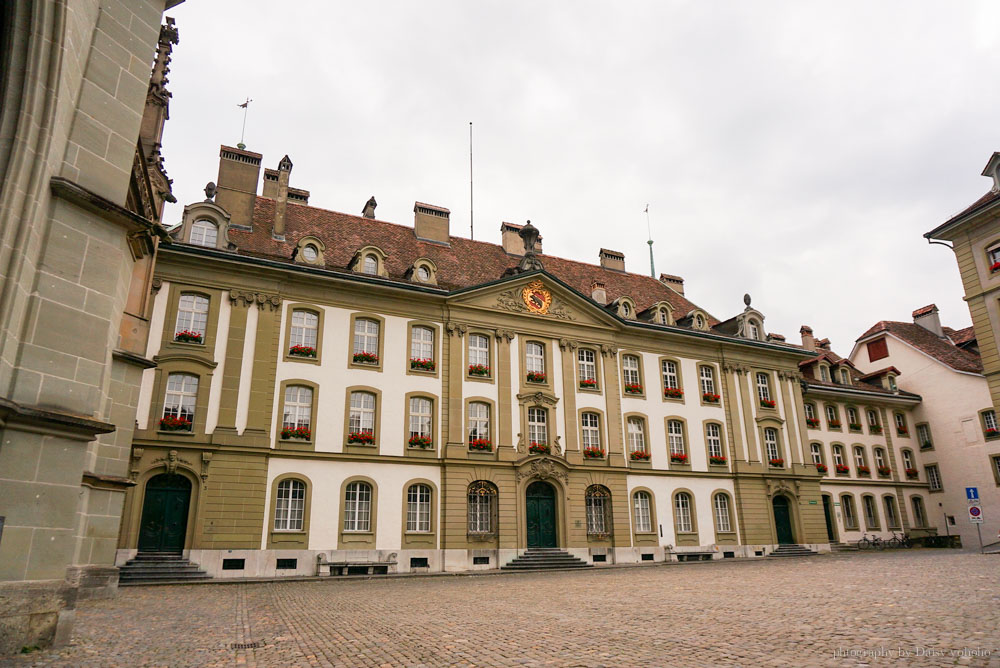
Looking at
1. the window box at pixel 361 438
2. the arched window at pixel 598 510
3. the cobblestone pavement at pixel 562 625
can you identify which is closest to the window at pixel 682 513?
the arched window at pixel 598 510

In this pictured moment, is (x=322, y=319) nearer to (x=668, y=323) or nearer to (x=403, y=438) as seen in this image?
(x=403, y=438)

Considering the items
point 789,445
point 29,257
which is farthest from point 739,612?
point 789,445

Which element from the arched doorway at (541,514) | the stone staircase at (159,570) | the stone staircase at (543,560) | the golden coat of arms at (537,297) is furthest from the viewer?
the golden coat of arms at (537,297)

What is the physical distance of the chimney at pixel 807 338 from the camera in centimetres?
4503

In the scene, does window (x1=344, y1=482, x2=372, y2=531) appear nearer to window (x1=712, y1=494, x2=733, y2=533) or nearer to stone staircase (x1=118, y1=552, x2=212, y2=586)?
stone staircase (x1=118, y1=552, x2=212, y2=586)

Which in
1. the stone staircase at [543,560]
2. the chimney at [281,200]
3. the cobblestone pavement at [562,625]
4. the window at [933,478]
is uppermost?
the chimney at [281,200]

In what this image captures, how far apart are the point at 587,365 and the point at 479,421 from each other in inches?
249

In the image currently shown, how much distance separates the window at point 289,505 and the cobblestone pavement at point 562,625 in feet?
20.2

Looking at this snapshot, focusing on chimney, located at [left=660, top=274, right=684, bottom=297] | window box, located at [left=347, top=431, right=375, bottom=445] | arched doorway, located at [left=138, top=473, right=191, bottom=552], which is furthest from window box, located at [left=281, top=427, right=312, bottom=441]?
chimney, located at [left=660, top=274, right=684, bottom=297]

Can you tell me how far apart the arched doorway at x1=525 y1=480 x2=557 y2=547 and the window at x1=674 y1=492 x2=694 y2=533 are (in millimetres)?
6480

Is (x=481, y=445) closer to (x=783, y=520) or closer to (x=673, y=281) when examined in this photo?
(x=783, y=520)

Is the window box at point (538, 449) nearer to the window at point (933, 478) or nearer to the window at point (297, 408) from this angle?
the window at point (297, 408)

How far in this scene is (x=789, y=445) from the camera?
115 ft

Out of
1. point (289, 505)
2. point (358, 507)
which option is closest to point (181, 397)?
point (289, 505)
